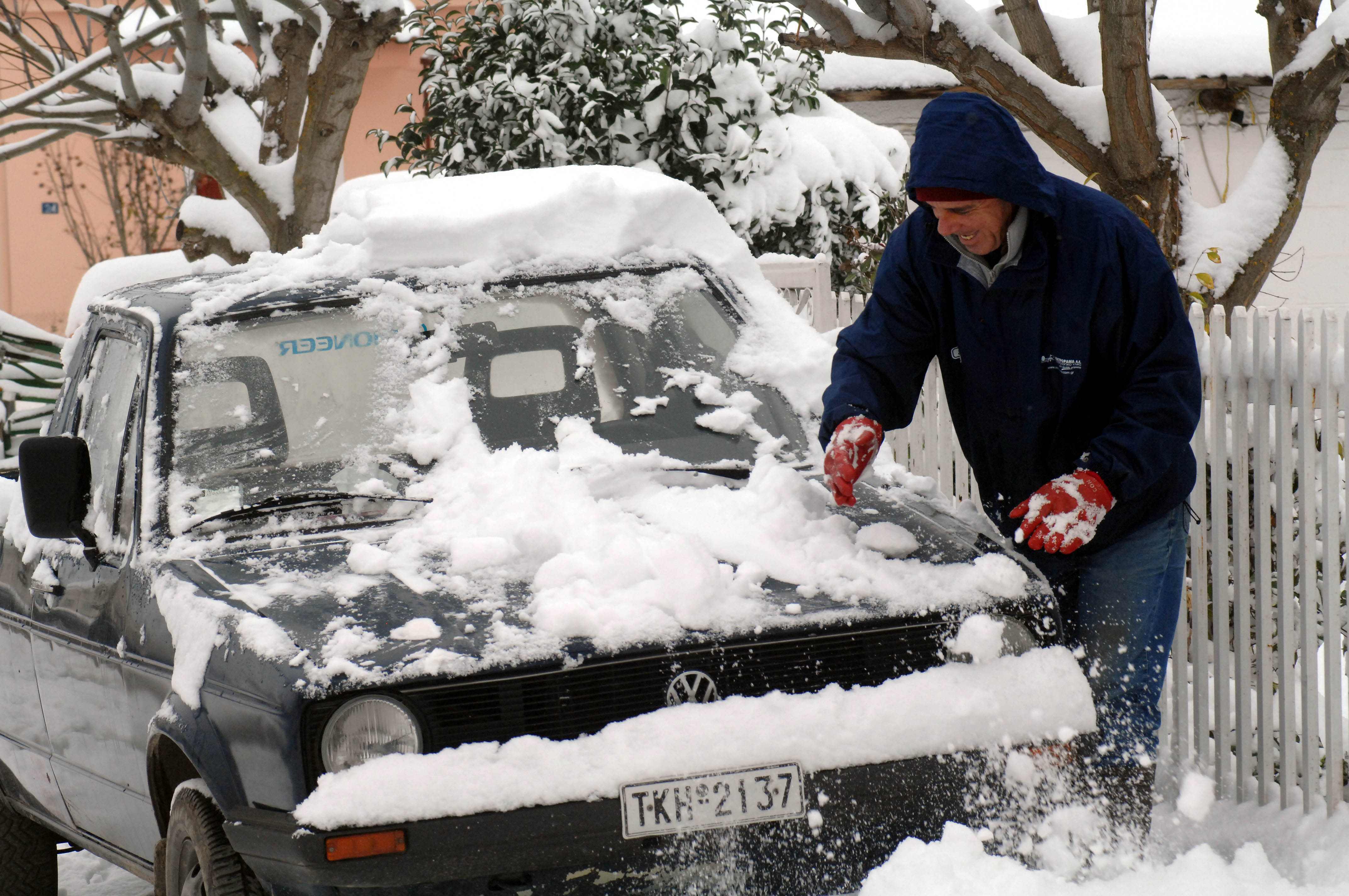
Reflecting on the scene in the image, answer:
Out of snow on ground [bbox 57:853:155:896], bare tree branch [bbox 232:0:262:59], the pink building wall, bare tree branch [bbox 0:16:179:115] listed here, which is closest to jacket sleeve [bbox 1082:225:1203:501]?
snow on ground [bbox 57:853:155:896]

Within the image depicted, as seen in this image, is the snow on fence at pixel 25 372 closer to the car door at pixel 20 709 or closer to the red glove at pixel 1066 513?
the car door at pixel 20 709

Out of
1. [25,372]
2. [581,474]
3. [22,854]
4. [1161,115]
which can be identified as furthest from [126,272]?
[581,474]

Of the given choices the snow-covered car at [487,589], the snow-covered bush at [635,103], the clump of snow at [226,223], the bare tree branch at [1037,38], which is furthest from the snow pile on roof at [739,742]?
the clump of snow at [226,223]

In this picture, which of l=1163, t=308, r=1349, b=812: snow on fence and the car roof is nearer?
the car roof

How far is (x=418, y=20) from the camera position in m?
9.05

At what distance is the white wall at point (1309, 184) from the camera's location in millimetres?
12734

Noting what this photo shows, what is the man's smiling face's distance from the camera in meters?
3.56

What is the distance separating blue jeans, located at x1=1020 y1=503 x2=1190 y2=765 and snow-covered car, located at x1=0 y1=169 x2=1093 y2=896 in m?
0.43

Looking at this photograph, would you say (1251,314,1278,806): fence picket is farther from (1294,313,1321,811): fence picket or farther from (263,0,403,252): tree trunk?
(263,0,403,252): tree trunk

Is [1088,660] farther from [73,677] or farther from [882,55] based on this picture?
Answer: [882,55]

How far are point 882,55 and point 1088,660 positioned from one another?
3304mm

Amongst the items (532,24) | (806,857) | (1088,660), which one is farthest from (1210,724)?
(532,24)

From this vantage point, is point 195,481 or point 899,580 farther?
point 195,481

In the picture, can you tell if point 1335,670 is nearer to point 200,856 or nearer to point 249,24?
point 200,856
